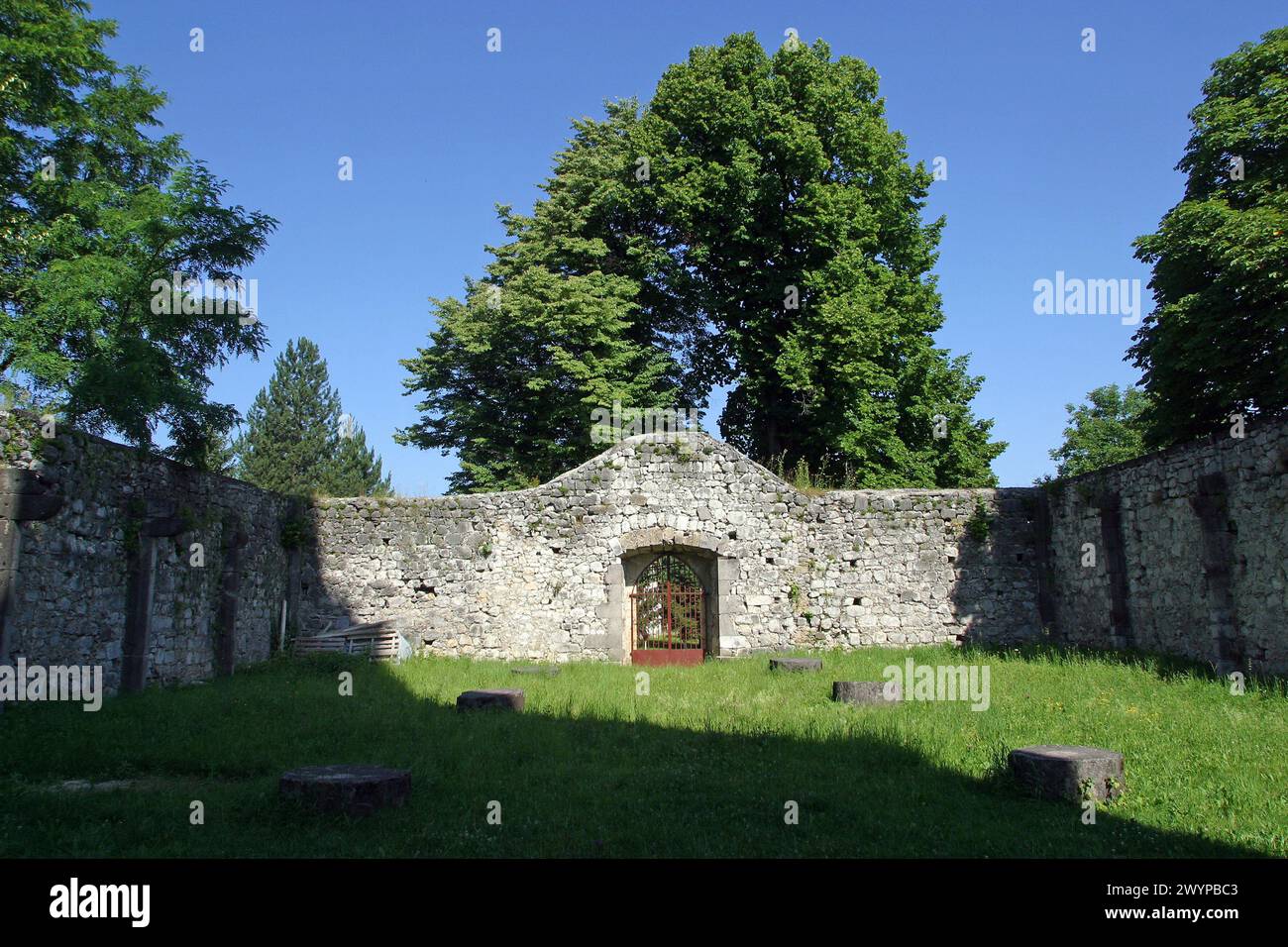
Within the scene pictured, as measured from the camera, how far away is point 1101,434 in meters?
37.5

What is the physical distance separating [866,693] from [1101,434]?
32511 millimetres

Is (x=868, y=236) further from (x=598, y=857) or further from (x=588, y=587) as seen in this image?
(x=598, y=857)

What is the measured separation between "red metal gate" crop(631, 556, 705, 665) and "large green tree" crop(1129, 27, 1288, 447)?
9.70 meters

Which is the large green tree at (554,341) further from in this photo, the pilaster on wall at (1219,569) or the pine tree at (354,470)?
the pine tree at (354,470)

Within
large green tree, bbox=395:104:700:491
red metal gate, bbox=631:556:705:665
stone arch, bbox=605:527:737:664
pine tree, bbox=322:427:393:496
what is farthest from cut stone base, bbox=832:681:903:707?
pine tree, bbox=322:427:393:496

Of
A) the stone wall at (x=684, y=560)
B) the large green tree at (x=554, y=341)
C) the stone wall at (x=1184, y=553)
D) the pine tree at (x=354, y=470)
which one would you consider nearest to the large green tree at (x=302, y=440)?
the pine tree at (x=354, y=470)

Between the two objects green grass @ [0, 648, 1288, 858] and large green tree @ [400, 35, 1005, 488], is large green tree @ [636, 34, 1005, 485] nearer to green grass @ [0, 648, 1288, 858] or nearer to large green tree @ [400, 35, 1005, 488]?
large green tree @ [400, 35, 1005, 488]

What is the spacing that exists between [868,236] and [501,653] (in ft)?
45.9

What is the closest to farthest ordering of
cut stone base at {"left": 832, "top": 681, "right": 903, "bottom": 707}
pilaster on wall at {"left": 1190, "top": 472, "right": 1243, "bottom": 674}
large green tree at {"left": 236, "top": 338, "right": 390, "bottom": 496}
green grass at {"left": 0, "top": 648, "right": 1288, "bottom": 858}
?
green grass at {"left": 0, "top": 648, "right": 1288, "bottom": 858} → cut stone base at {"left": 832, "top": 681, "right": 903, "bottom": 707} → pilaster on wall at {"left": 1190, "top": 472, "right": 1243, "bottom": 674} → large green tree at {"left": 236, "top": 338, "right": 390, "bottom": 496}

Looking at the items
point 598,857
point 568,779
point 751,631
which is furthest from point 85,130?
point 598,857

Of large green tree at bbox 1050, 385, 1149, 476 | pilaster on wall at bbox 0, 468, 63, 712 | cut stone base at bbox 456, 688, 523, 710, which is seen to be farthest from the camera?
large green tree at bbox 1050, 385, 1149, 476

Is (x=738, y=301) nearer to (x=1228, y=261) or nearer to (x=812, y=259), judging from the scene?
(x=812, y=259)

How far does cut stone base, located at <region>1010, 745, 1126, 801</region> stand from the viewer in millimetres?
6316
